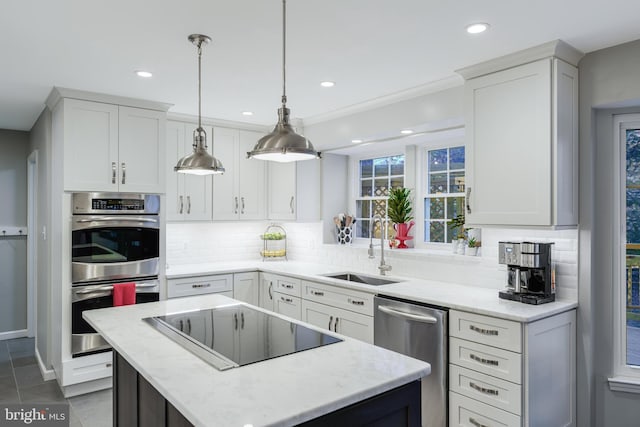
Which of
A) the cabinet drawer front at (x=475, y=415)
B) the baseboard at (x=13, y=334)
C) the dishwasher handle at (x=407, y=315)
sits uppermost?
the dishwasher handle at (x=407, y=315)

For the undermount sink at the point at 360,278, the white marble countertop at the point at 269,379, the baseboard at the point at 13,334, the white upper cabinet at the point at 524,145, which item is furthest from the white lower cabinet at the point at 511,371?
the baseboard at the point at 13,334

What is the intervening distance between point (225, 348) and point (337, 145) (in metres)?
3.02

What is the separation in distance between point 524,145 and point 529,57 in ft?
1.76

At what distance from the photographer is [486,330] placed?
8.52ft

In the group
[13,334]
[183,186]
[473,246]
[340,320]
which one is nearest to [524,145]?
[473,246]

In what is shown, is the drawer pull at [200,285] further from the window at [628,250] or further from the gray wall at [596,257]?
the window at [628,250]

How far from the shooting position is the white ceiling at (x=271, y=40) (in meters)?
2.16

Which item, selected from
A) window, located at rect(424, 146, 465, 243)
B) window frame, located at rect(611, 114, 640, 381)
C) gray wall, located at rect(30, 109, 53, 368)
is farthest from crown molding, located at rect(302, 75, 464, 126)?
gray wall, located at rect(30, 109, 53, 368)

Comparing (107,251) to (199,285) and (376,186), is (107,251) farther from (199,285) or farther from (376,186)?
(376,186)

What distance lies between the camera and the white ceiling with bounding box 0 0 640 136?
7.08 ft

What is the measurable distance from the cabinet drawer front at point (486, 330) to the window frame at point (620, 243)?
0.84 meters

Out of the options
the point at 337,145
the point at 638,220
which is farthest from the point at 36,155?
the point at 638,220

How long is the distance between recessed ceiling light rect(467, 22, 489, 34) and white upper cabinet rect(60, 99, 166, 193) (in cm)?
281

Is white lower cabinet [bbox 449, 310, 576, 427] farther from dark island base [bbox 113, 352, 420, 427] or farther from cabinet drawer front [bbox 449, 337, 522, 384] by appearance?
dark island base [bbox 113, 352, 420, 427]
